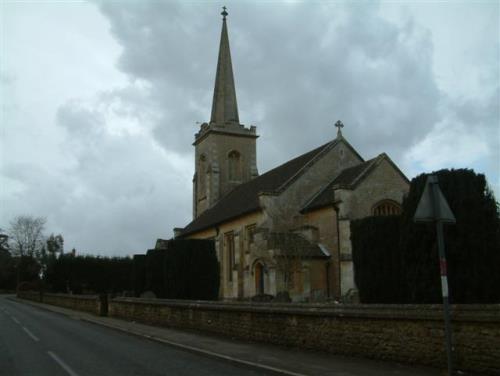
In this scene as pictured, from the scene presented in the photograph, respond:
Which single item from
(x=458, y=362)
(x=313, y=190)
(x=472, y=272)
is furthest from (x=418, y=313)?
(x=313, y=190)

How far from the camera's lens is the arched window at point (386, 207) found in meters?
26.8

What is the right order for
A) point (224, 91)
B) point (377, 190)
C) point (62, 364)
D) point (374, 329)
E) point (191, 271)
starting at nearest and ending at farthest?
1. point (374, 329)
2. point (62, 364)
3. point (191, 271)
4. point (377, 190)
5. point (224, 91)

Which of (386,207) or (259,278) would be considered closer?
(386,207)

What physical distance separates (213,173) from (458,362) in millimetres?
38481

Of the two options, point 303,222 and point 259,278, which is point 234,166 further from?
point 259,278

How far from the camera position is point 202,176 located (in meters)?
49.5

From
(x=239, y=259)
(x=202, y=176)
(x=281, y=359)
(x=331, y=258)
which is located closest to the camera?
(x=281, y=359)

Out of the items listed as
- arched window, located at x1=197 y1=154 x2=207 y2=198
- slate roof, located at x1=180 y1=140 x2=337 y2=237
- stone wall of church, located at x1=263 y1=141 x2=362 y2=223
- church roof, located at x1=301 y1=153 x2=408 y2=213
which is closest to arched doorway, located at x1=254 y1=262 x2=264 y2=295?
stone wall of church, located at x1=263 y1=141 x2=362 y2=223

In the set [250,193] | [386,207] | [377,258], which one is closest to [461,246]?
[377,258]

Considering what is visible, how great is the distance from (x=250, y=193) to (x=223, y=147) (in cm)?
1054

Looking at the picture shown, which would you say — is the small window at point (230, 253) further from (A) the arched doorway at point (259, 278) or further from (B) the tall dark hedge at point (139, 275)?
(A) the arched doorway at point (259, 278)

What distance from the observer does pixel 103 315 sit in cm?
2878

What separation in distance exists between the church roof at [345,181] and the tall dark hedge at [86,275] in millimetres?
32610

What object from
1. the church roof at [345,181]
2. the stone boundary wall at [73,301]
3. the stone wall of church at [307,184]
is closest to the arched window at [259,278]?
the stone wall of church at [307,184]
